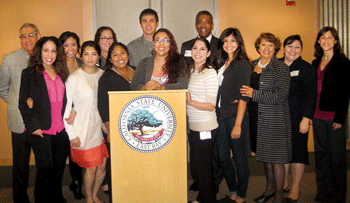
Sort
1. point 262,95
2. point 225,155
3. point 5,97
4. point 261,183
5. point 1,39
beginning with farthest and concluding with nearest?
point 1,39, point 261,183, point 5,97, point 225,155, point 262,95

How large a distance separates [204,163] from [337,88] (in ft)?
5.74

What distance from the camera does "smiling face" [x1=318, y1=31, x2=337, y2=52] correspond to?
3285mm

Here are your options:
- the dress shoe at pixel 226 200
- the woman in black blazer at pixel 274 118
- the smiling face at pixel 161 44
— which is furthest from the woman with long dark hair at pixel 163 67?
the dress shoe at pixel 226 200

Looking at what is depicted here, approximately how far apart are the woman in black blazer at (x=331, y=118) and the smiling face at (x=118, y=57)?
2264 millimetres

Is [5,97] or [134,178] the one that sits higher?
[5,97]

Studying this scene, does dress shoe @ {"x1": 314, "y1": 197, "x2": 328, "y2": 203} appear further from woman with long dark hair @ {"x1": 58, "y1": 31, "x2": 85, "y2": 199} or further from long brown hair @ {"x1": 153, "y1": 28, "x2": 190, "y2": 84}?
woman with long dark hair @ {"x1": 58, "y1": 31, "x2": 85, "y2": 199}

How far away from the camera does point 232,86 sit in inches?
123

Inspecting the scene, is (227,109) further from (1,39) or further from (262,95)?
(1,39)

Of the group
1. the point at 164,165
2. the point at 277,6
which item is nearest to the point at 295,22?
the point at 277,6

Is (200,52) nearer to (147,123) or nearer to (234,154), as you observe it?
(147,123)

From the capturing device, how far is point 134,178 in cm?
229

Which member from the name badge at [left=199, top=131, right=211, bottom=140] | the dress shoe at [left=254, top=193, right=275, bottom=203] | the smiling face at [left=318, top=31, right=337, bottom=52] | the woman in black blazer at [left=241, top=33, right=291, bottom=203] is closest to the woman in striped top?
the name badge at [left=199, top=131, right=211, bottom=140]

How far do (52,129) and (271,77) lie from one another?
7.63 feet

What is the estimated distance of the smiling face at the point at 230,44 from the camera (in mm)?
3130
